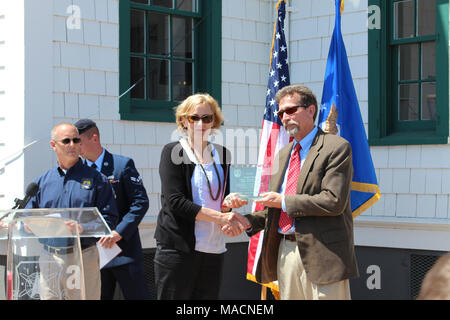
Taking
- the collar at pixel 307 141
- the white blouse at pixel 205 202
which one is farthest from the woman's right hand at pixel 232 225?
the collar at pixel 307 141

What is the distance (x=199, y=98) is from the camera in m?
4.80

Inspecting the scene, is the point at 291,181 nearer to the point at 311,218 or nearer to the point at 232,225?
the point at 311,218

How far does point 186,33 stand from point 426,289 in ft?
20.8

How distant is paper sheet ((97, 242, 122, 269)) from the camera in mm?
5074

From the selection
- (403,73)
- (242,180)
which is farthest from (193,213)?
(403,73)

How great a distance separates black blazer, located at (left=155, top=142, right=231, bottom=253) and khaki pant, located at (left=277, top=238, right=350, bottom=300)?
67 cm

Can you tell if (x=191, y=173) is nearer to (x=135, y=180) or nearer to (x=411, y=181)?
(x=135, y=180)

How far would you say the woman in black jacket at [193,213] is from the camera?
461cm

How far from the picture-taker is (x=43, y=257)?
11.6ft

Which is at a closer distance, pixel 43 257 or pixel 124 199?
pixel 43 257

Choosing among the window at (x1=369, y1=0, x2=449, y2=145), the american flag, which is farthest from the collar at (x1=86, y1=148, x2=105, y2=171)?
the window at (x1=369, y1=0, x2=449, y2=145)

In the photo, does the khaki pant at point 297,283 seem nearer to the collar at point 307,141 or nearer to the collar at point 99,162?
the collar at point 307,141

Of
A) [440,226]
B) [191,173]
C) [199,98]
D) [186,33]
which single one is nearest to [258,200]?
[191,173]

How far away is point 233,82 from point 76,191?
3.56m
